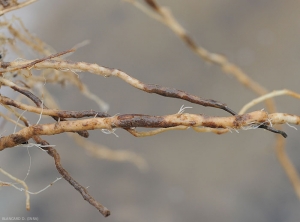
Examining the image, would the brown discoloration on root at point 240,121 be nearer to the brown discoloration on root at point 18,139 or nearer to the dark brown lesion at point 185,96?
the dark brown lesion at point 185,96

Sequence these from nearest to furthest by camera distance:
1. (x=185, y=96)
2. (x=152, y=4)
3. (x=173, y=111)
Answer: (x=185, y=96) → (x=152, y=4) → (x=173, y=111)

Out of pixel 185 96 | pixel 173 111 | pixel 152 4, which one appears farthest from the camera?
pixel 173 111

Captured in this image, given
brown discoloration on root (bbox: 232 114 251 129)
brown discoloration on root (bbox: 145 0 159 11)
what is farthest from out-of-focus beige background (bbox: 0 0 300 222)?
brown discoloration on root (bbox: 232 114 251 129)

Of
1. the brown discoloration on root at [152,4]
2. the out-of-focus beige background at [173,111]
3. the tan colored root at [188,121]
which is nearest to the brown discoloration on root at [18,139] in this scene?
the tan colored root at [188,121]

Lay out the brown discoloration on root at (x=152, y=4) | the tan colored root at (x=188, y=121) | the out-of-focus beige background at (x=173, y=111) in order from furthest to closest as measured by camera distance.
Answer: the out-of-focus beige background at (x=173, y=111)
the brown discoloration on root at (x=152, y=4)
the tan colored root at (x=188, y=121)

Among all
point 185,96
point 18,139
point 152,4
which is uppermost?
point 152,4

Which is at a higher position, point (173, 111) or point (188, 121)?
point (173, 111)

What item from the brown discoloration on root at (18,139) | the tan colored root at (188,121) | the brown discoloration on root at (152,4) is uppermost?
the brown discoloration on root at (152,4)

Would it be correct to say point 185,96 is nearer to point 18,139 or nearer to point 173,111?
point 18,139

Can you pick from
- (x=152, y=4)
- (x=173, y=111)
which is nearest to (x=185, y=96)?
(x=152, y=4)
